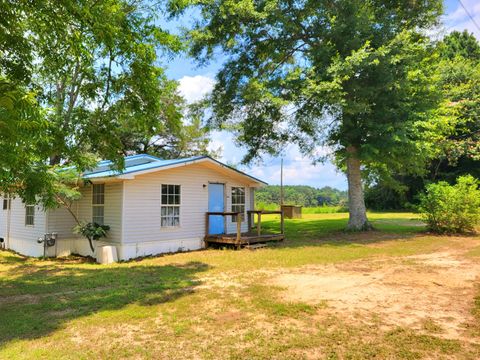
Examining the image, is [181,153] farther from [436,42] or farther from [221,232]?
[436,42]

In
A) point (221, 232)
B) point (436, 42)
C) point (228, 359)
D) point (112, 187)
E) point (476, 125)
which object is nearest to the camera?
point (228, 359)

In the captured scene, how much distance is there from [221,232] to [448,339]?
1043cm

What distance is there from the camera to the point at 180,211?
12.7 meters

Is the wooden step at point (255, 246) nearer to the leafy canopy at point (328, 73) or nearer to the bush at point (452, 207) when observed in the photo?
the leafy canopy at point (328, 73)

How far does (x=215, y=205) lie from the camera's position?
13953 mm

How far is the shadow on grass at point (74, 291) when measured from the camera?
5272 mm

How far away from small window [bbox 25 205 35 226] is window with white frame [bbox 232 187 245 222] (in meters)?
7.55

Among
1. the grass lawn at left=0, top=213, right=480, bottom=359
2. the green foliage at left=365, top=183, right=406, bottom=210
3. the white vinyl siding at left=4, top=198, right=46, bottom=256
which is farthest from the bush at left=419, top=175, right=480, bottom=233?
the green foliage at left=365, top=183, right=406, bottom=210

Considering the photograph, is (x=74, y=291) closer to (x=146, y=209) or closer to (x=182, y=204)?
(x=146, y=209)

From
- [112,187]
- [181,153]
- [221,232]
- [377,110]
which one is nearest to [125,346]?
[112,187]

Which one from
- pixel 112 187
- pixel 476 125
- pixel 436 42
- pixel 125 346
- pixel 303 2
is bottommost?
pixel 125 346

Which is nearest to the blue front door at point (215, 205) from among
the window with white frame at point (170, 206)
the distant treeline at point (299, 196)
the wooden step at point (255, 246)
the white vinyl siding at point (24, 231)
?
the window with white frame at point (170, 206)

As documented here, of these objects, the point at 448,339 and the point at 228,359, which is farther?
the point at 448,339

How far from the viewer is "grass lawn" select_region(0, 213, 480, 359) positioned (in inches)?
163
